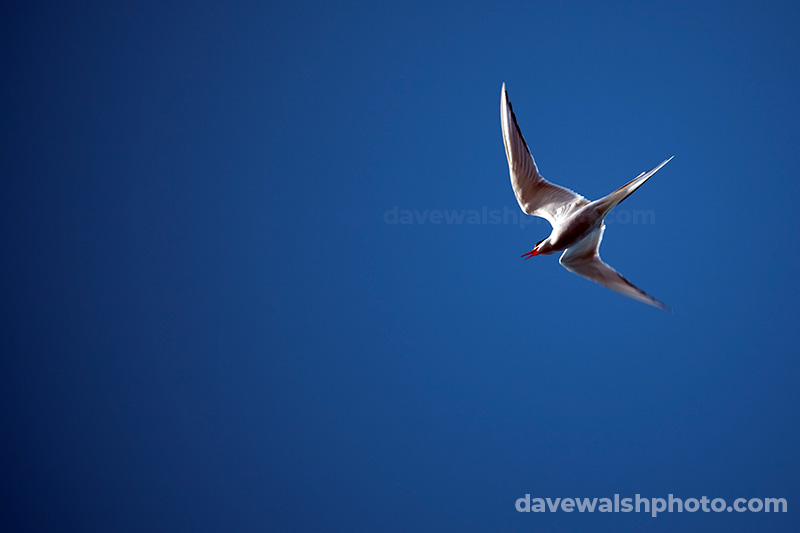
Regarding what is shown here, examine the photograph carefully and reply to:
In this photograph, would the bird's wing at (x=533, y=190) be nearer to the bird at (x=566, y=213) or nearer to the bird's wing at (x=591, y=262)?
the bird at (x=566, y=213)

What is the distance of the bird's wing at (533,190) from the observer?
3074 millimetres

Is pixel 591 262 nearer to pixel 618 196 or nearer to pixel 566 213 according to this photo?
pixel 566 213

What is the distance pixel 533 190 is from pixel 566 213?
286mm

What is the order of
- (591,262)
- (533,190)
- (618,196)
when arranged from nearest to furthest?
(618,196) < (591,262) < (533,190)

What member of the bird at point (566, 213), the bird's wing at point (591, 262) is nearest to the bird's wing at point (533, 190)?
the bird at point (566, 213)

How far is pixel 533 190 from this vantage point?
3236 mm

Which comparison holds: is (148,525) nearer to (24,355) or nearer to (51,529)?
(51,529)

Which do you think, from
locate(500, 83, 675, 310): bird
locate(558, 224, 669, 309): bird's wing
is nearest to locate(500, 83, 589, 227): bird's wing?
locate(500, 83, 675, 310): bird

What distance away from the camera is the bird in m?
2.86

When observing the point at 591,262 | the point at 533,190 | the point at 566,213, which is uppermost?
the point at 533,190

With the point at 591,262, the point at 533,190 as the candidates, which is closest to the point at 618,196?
the point at 591,262

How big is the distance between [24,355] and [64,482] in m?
8.39

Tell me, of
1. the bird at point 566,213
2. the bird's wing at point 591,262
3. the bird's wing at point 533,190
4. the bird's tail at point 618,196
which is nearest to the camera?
the bird's tail at point 618,196

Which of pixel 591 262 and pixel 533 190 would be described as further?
pixel 533 190
